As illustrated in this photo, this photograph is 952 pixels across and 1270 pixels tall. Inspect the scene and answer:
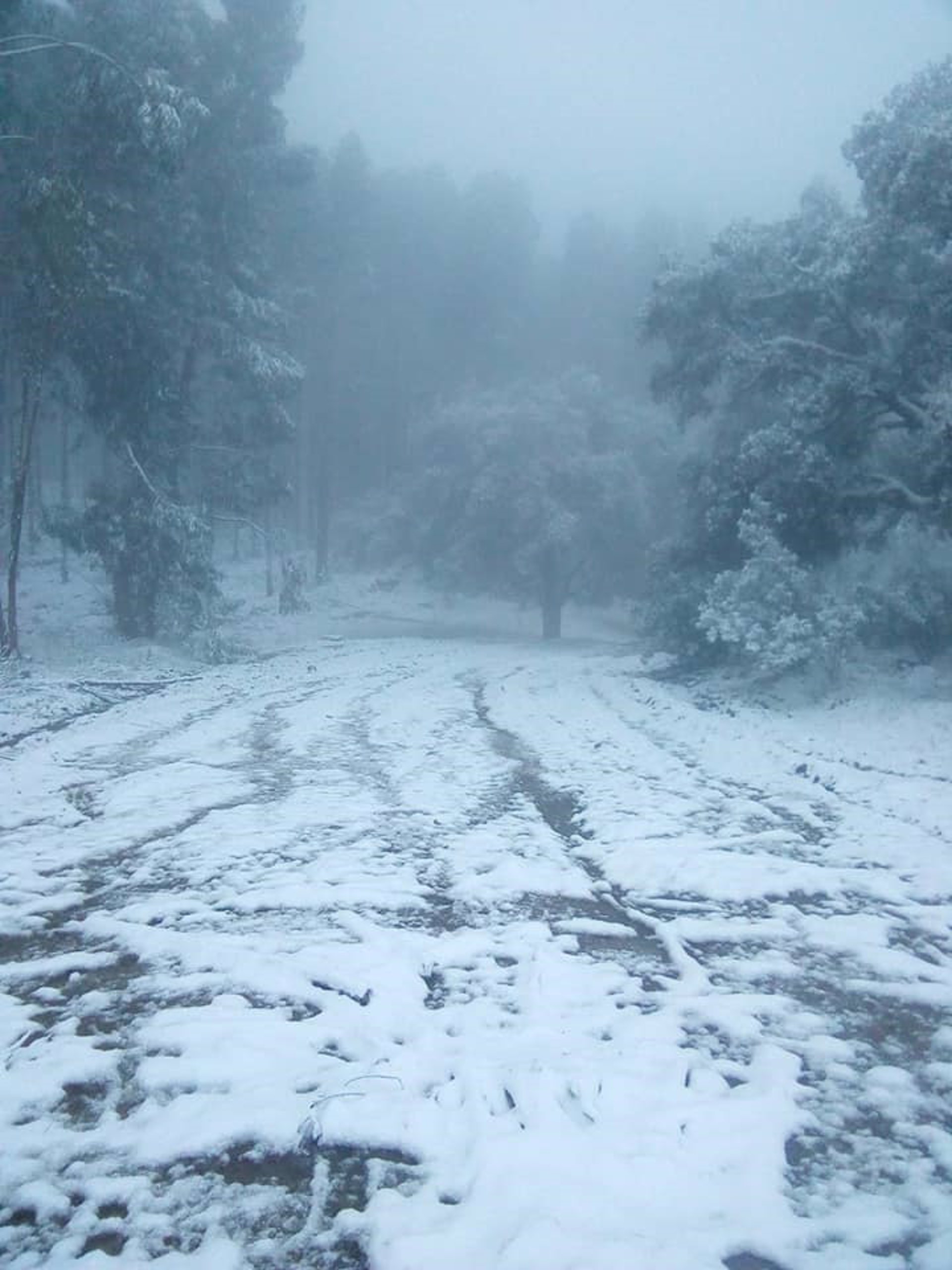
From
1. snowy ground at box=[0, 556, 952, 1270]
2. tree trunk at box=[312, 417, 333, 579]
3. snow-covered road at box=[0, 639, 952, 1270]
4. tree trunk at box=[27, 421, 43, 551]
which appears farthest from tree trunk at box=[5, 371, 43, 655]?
tree trunk at box=[312, 417, 333, 579]

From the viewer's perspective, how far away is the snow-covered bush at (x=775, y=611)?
1498cm

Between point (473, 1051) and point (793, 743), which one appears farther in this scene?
point (793, 743)

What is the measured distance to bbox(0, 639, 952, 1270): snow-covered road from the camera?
2.85 m

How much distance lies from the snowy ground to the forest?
8371mm

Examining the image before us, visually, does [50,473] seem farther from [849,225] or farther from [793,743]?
[793,743]

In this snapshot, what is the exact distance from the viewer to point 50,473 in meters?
49.5

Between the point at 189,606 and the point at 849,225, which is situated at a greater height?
the point at 849,225

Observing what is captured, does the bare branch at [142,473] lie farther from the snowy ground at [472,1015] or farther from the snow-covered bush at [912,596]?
the snow-covered bush at [912,596]

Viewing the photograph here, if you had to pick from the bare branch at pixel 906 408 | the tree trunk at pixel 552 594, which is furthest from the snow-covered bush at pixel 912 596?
the tree trunk at pixel 552 594

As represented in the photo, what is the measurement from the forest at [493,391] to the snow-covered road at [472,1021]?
9.16 meters

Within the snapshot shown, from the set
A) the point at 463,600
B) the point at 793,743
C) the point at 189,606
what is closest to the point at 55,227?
the point at 189,606

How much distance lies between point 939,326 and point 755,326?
3.71 meters

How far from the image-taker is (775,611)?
15.7 meters

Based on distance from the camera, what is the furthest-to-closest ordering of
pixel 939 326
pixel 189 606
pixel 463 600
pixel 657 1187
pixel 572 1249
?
pixel 463 600 < pixel 189 606 < pixel 939 326 < pixel 657 1187 < pixel 572 1249
